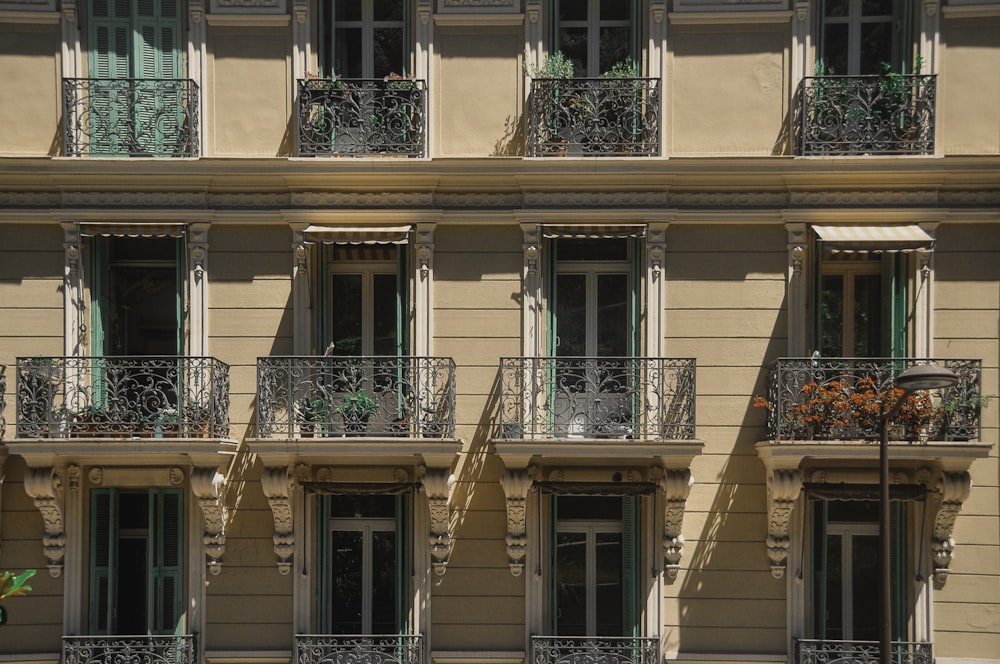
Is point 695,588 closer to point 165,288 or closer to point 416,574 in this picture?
point 416,574

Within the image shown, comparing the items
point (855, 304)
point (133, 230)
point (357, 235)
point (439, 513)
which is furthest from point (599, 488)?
point (133, 230)

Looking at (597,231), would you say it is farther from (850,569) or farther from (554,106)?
(850,569)

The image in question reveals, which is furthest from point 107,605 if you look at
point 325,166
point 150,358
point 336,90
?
point 336,90

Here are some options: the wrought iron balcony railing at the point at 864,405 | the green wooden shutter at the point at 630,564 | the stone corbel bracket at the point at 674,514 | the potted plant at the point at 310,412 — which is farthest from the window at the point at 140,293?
the wrought iron balcony railing at the point at 864,405

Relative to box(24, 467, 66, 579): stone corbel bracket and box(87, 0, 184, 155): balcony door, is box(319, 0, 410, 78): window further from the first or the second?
box(24, 467, 66, 579): stone corbel bracket

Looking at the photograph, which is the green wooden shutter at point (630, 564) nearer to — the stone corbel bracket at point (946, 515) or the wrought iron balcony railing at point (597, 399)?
the wrought iron balcony railing at point (597, 399)

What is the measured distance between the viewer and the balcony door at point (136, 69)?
1408 cm

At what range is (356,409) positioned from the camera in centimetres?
1337

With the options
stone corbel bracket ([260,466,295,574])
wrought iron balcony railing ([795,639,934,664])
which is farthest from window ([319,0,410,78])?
wrought iron balcony railing ([795,639,934,664])

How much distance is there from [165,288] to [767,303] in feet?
27.4

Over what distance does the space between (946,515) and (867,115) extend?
17.5 feet

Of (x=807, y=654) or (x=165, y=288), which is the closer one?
(x=807, y=654)

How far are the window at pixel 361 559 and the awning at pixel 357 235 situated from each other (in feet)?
11.5

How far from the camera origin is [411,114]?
14000 mm
